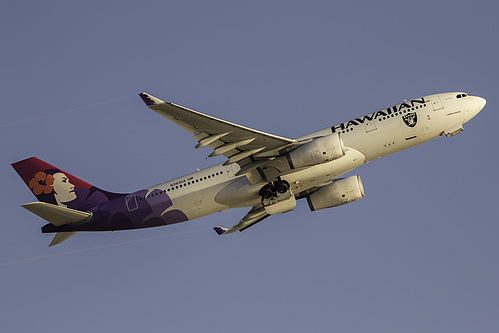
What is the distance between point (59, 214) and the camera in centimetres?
4497

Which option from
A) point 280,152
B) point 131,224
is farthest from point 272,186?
point 131,224

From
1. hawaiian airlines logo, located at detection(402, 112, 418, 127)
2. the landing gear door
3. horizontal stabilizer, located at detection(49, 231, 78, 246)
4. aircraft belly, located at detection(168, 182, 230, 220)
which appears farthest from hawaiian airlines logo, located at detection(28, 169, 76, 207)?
hawaiian airlines logo, located at detection(402, 112, 418, 127)

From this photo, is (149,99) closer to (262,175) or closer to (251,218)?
(262,175)

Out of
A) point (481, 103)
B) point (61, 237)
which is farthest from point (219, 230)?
point (481, 103)

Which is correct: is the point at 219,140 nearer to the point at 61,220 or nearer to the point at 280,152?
the point at 280,152

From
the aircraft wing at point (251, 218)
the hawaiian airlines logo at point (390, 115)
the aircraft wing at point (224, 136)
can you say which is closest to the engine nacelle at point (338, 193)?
the aircraft wing at point (251, 218)

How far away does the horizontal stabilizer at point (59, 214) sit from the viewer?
43312 mm

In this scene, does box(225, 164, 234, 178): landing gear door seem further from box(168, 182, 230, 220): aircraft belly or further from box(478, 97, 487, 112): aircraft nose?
box(478, 97, 487, 112): aircraft nose

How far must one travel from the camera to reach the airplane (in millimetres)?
42281

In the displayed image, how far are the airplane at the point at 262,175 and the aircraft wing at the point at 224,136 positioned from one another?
0.20ft

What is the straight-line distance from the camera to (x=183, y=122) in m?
39.4

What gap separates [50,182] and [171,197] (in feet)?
31.2

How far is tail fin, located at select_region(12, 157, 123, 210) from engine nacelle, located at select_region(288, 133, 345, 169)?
14.5m

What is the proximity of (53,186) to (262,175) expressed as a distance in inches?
612
